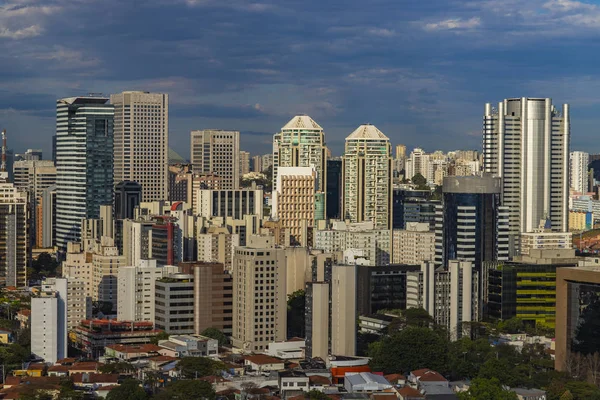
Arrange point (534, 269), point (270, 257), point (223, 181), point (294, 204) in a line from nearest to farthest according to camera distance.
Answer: point (270, 257) < point (534, 269) < point (294, 204) < point (223, 181)

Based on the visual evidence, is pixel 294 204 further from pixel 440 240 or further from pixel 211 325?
pixel 211 325

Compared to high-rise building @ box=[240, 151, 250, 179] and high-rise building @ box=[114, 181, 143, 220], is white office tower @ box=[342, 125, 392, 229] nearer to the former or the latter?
high-rise building @ box=[114, 181, 143, 220]

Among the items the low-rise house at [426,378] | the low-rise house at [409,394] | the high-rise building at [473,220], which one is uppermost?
the high-rise building at [473,220]

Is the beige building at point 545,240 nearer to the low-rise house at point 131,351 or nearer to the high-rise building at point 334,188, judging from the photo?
the high-rise building at point 334,188

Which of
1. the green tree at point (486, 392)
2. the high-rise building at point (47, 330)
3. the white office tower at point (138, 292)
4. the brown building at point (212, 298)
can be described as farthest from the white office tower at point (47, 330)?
the green tree at point (486, 392)

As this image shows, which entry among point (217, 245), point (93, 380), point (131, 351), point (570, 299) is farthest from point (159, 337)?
point (217, 245)

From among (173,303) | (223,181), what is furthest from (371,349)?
(223,181)
